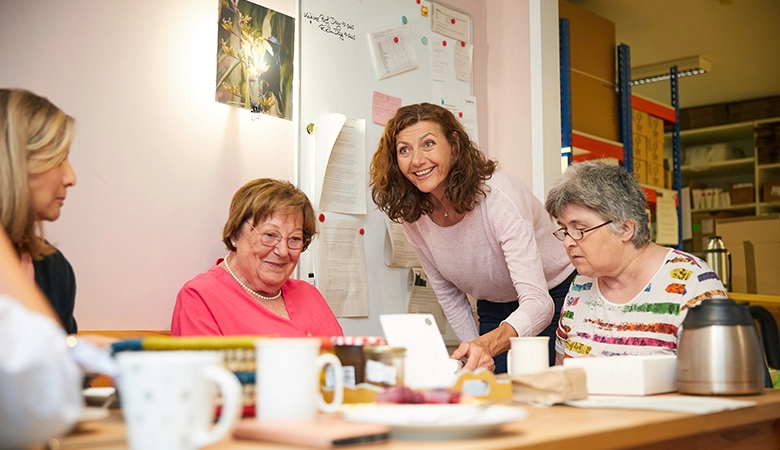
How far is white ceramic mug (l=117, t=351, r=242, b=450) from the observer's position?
2.42 feet

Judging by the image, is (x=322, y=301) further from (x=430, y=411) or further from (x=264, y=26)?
(x=430, y=411)

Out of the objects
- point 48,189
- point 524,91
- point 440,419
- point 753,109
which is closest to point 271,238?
point 48,189

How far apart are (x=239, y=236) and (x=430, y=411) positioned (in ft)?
4.38

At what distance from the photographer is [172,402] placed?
2.43 feet

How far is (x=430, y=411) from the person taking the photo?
0.93 m

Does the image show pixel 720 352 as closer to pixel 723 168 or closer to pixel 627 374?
pixel 627 374

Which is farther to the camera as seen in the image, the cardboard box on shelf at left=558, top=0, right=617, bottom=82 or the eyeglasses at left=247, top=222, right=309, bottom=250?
the cardboard box on shelf at left=558, top=0, right=617, bottom=82

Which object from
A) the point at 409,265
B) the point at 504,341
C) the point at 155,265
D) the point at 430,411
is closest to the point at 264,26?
the point at 155,265

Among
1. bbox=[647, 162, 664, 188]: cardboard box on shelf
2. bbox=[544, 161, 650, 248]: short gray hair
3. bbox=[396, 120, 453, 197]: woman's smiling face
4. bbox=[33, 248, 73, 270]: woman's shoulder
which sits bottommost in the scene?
bbox=[33, 248, 73, 270]: woman's shoulder

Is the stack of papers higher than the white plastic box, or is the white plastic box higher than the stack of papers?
the white plastic box

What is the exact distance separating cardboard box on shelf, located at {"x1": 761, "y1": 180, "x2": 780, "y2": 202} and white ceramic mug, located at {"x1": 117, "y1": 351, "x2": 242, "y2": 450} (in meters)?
6.97

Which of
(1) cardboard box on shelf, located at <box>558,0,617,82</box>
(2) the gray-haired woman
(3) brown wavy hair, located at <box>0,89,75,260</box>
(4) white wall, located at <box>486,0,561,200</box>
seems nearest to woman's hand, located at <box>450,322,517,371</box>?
(2) the gray-haired woman

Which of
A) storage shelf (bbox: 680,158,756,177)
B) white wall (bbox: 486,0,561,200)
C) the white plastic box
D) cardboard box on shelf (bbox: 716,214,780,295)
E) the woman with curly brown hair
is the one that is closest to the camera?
the white plastic box

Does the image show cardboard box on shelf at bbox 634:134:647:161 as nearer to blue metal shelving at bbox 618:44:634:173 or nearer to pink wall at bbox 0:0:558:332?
blue metal shelving at bbox 618:44:634:173
